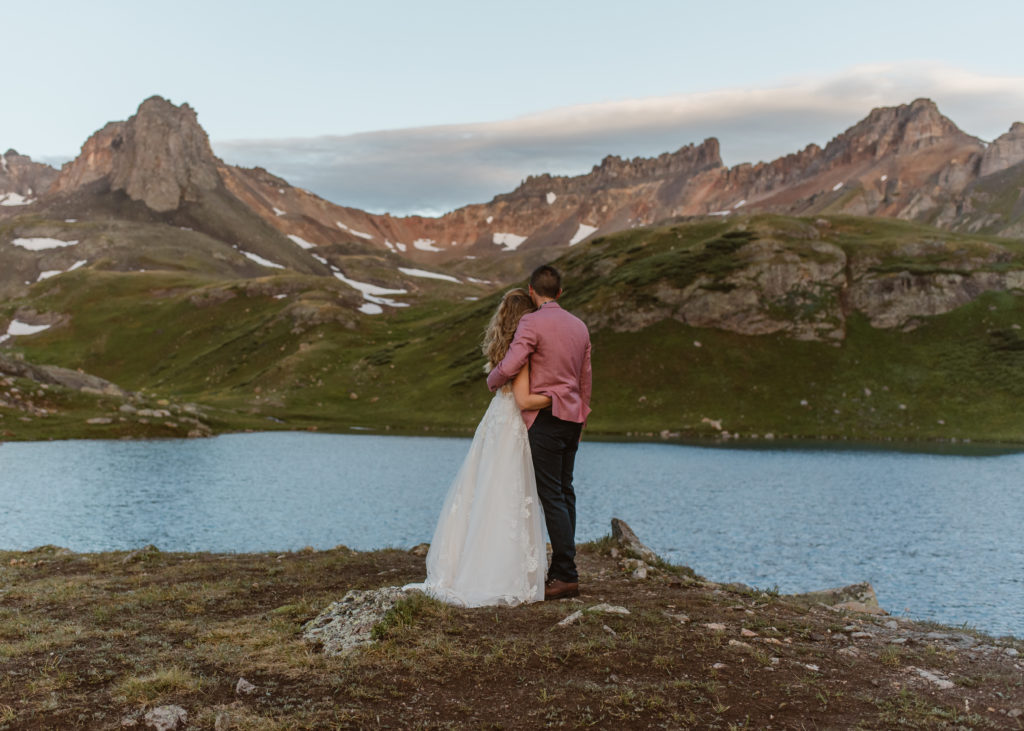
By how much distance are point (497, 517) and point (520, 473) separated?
37.9 inches

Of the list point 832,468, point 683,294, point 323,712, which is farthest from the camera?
point 683,294

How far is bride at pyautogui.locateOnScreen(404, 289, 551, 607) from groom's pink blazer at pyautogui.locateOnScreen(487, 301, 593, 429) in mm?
224

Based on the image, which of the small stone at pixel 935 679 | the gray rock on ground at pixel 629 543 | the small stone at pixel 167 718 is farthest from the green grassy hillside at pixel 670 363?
the small stone at pixel 935 679

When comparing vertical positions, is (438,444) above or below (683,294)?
below

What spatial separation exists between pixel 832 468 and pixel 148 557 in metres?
64.7

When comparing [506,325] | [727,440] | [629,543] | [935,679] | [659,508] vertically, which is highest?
[506,325]

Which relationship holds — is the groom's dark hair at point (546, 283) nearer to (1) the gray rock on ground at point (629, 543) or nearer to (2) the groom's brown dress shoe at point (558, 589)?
(2) the groom's brown dress shoe at point (558, 589)

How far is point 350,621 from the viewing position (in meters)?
12.3

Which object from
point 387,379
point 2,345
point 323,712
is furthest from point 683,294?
point 2,345

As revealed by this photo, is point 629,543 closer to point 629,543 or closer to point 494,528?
point 629,543

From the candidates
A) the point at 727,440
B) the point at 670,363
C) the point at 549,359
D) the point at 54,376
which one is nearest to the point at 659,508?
the point at 549,359

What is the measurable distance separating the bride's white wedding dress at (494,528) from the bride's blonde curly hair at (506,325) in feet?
2.71

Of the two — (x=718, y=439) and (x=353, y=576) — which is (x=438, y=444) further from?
(x=353, y=576)

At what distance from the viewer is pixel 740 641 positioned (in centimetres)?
1209
